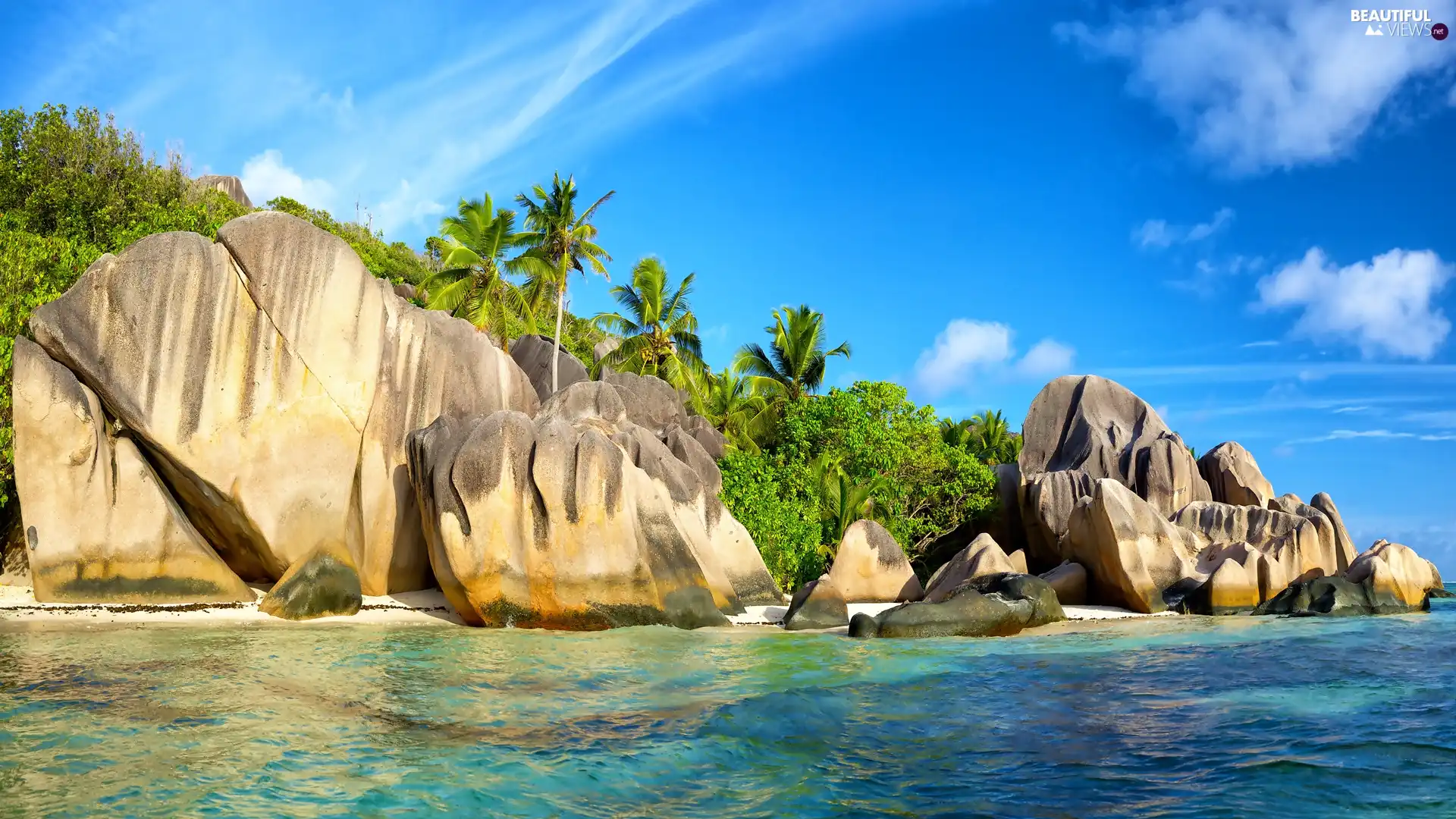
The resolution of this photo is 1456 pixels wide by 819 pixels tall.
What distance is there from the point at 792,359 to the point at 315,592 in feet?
59.4

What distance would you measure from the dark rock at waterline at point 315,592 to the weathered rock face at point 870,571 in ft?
28.8

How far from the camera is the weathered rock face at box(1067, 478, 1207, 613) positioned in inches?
749

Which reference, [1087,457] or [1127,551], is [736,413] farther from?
[1127,551]

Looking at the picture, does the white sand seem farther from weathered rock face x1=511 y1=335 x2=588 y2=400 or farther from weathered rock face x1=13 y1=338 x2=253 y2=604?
weathered rock face x1=511 y1=335 x2=588 y2=400

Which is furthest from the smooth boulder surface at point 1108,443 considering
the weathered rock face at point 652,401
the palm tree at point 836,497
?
the weathered rock face at point 652,401

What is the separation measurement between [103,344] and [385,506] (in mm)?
4970

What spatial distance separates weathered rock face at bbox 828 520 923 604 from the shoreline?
2.41 metres

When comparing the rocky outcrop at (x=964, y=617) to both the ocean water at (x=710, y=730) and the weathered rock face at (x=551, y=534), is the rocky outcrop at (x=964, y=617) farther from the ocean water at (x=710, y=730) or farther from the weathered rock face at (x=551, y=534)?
the weathered rock face at (x=551, y=534)

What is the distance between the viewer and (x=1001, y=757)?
664cm

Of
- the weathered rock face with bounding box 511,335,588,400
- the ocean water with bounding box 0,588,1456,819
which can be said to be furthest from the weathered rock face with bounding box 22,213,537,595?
the weathered rock face with bounding box 511,335,588,400

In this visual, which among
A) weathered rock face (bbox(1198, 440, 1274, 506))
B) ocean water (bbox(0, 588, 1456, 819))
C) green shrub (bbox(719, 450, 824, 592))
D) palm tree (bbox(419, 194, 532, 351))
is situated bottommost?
ocean water (bbox(0, 588, 1456, 819))

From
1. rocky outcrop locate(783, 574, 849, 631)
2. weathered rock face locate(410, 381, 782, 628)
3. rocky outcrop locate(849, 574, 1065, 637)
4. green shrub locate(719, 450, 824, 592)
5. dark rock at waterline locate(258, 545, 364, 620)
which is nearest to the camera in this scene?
rocky outcrop locate(849, 574, 1065, 637)

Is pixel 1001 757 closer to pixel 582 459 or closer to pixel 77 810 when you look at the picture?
pixel 77 810

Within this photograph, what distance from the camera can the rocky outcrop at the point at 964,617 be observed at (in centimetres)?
1414
